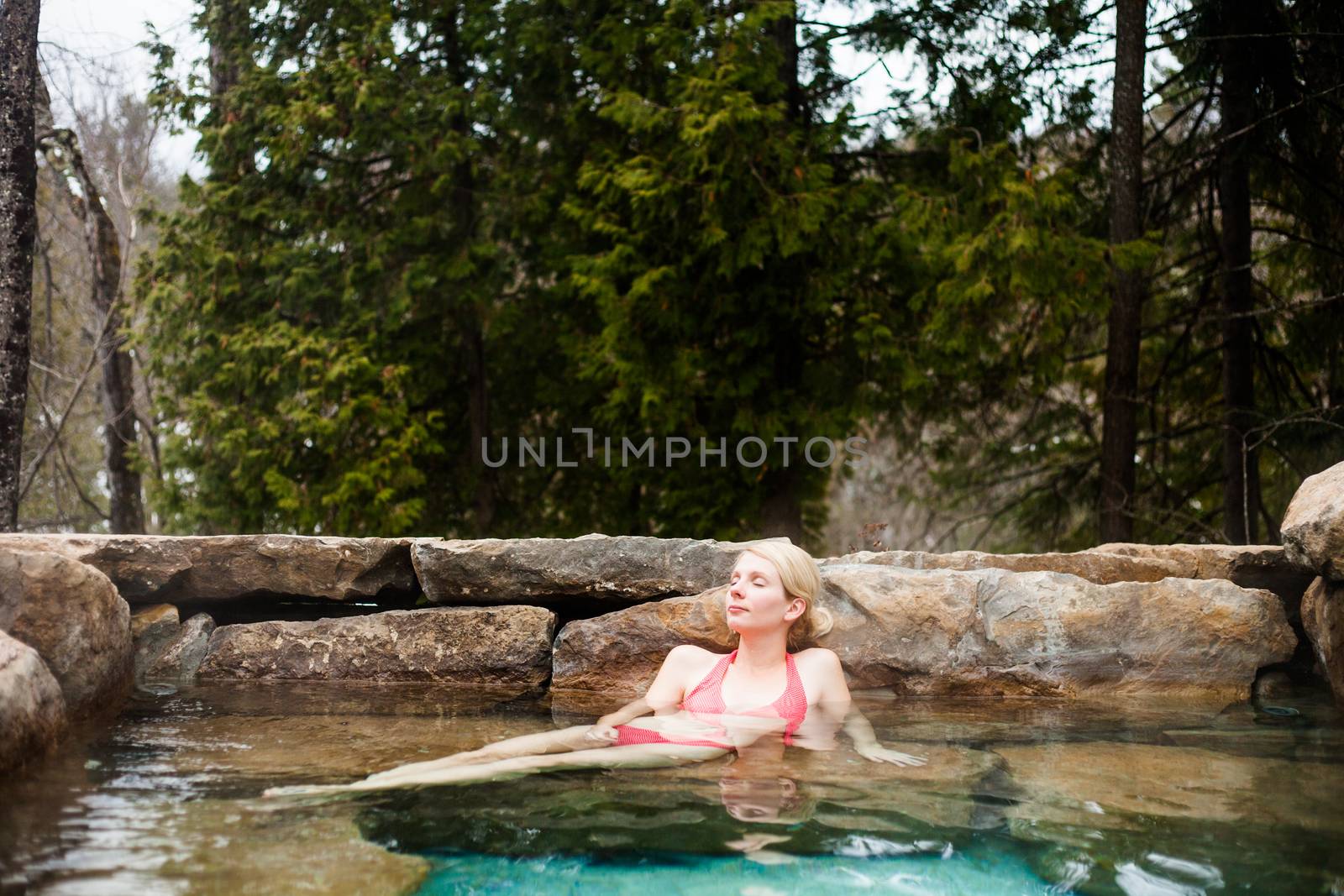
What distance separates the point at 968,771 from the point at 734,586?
1029 millimetres

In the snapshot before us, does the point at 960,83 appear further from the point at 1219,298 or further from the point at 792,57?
the point at 1219,298

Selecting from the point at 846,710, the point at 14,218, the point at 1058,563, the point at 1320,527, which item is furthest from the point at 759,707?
the point at 14,218

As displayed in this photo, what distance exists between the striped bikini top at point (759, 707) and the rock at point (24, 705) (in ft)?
6.77

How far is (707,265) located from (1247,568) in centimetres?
604

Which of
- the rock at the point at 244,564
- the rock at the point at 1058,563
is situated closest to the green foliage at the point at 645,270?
the rock at the point at 1058,563

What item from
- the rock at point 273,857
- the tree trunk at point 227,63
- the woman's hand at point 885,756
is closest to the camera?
the rock at point 273,857

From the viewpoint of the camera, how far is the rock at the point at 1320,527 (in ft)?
12.6

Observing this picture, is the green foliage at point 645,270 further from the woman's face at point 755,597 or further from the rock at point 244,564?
the woman's face at point 755,597

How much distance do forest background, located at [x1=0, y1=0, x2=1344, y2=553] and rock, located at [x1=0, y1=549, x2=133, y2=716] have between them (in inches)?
231

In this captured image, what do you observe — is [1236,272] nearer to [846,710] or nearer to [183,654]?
[846,710]

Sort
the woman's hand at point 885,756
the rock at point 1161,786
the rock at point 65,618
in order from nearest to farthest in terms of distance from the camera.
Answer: the rock at point 1161,786 → the woman's hand at point 885,756 → the rock at point 65,618

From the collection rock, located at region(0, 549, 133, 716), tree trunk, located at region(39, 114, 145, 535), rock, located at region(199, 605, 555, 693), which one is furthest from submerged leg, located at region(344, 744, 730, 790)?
tree trunk, located at region(39, 114, 145, 535)

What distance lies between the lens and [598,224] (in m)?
9.70

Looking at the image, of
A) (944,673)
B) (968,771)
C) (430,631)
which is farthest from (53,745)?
(944,673)
